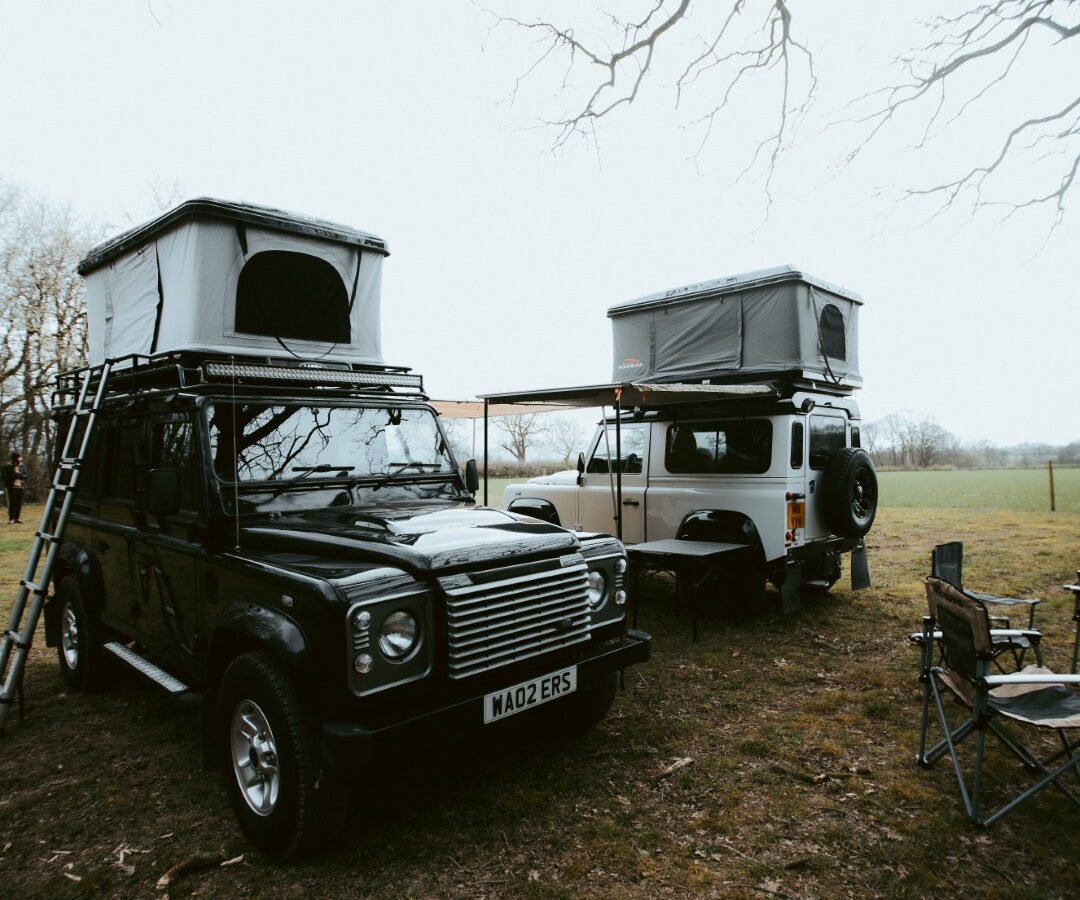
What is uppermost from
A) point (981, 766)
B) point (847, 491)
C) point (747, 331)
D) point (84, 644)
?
point (747, 331)

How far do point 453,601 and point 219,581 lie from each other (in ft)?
4.61

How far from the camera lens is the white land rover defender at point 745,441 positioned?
682 centimetres

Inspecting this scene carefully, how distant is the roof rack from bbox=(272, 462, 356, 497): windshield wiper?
0.57 m

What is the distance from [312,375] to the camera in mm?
4352

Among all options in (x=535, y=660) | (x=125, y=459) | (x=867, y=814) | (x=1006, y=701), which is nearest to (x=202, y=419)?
(x=125, y=459)

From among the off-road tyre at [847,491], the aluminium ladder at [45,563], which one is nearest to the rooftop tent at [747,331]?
the off-road tyre at [847,491]

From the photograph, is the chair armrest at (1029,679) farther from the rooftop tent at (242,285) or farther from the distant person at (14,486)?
the distant person at (14,486)

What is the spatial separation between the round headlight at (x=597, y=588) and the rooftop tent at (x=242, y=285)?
2.81 meters

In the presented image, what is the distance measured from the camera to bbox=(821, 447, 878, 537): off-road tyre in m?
6.90

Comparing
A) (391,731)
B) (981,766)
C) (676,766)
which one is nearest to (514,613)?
(391,731)

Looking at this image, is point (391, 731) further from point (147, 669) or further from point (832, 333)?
point (832, 333)

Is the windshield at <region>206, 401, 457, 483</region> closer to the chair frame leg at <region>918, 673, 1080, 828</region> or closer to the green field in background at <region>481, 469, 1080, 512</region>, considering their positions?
the chair frame leg at <region>918, 673, 1080, 828</region>

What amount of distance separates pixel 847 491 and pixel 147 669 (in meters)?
6.20

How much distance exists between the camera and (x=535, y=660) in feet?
10.8
